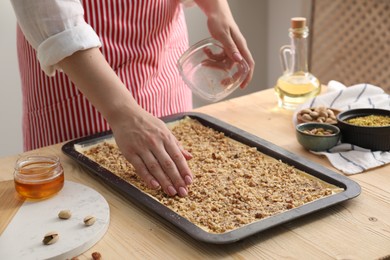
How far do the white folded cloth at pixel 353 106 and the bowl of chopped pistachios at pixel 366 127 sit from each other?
0.02 m

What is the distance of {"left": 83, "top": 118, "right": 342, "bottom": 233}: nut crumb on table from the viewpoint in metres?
1.28

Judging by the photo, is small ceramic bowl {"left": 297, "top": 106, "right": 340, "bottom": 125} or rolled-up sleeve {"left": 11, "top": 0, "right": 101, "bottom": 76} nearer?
rolled-up sleeve {"left": 11, "top": 0, "right": 101, "bottom": 76}

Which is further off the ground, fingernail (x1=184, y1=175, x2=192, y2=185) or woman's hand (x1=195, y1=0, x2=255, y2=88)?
woman's hand (x1=195, y1=0, x2=255, y2=88)

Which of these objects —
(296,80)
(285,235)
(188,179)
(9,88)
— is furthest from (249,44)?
(285,235)

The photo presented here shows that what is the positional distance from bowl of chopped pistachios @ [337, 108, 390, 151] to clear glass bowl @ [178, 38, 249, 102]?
0.30 m

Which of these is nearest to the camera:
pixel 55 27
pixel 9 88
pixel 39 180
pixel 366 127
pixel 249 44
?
pixel 39 180

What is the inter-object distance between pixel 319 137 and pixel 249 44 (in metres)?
2.02

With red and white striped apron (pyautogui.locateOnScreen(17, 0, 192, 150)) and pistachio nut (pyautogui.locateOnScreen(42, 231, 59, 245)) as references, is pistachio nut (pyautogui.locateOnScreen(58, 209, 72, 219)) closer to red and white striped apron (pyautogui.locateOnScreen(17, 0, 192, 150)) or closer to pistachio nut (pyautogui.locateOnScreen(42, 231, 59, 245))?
pistachio nut (pyautogui.locateOnScreen(42, 231, 59, 245))

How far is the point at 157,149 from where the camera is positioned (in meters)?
1.39

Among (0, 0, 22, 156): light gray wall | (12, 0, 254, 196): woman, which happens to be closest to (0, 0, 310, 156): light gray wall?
(0, 0, 22, 156): light gray wall

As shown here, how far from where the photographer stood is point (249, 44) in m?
3.54

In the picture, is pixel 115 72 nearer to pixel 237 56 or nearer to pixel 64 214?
pixel 237 56

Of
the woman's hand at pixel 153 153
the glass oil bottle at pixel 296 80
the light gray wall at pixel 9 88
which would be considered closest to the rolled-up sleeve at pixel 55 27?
the woman's hand at pixel 153 153

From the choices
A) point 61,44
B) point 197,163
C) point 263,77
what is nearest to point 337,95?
point 197,163
